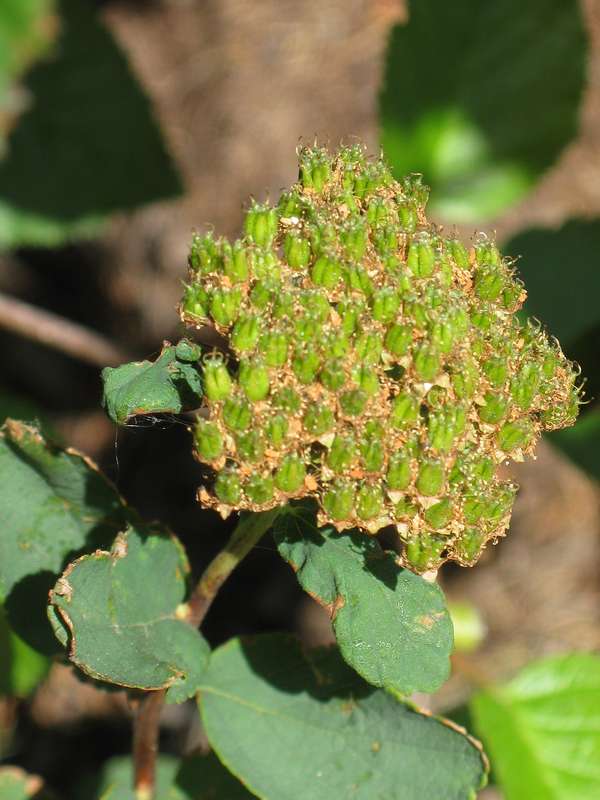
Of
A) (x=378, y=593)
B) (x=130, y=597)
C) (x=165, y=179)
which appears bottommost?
(x=130, y=597)

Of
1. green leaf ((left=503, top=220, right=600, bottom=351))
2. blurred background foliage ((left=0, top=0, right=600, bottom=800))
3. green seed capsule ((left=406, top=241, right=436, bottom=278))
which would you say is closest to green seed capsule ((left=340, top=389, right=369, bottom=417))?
green seed capsule ((left=406, top=241, right=436, bottom=278))

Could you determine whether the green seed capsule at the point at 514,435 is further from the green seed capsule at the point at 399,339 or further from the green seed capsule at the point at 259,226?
the green seed capsule at the point at 259,226

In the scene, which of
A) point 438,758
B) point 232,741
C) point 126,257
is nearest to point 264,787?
point 232,741

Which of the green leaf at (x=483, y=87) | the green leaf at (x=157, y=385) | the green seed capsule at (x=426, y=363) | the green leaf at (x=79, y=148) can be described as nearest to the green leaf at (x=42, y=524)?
the green leaf at (x=157, y=385)

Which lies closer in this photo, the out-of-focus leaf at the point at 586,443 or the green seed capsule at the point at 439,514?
the green seed capsule at the point at 439,514

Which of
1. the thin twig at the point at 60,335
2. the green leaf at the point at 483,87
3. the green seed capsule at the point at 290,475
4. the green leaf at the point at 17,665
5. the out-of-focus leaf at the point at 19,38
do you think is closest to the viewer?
the green seed capsule at the point at 290,475

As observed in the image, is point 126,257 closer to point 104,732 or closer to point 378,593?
point 104,732

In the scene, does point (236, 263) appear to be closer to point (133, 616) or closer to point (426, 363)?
point (426, 363)
